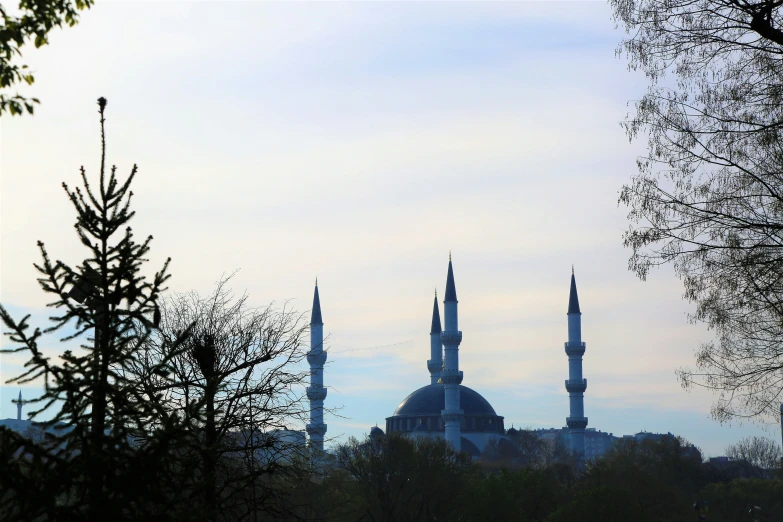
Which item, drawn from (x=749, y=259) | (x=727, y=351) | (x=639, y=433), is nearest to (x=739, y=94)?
(x=749, y=259)

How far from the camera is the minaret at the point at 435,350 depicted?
354ft

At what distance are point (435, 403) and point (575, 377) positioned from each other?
16217mm

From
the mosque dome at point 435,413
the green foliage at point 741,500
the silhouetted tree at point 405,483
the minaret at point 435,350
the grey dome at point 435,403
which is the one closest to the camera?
the silhouetted tree at point 405,483

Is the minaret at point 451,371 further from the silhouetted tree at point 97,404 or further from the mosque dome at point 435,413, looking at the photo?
the silhouetted tree at point 97,404

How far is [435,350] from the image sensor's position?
359 feet

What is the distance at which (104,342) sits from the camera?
22.6ft

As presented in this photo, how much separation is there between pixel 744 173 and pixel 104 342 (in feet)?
25.3

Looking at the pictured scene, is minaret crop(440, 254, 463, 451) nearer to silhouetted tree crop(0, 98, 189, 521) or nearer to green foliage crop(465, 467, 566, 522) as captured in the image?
green foliage crop(465, 467, 566, 522)

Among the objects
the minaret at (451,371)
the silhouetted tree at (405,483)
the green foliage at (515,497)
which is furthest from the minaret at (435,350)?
the silhouetted tree at (405,483)

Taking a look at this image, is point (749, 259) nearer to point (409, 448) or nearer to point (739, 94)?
point (739, 94)

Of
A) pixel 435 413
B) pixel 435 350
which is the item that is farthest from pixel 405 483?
pixel 435 350

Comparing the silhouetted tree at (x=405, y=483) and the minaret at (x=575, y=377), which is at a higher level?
the minaret at (x=575, y=377)

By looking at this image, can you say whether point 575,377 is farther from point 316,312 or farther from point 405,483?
point 405,483

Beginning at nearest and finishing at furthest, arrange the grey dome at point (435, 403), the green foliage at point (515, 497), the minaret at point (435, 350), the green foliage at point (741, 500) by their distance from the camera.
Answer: the green foliage at point (515, 497)
the green foliage at point (741, 500)
the grey dome at point (435, 403)
the minaret at point (435, 350)
